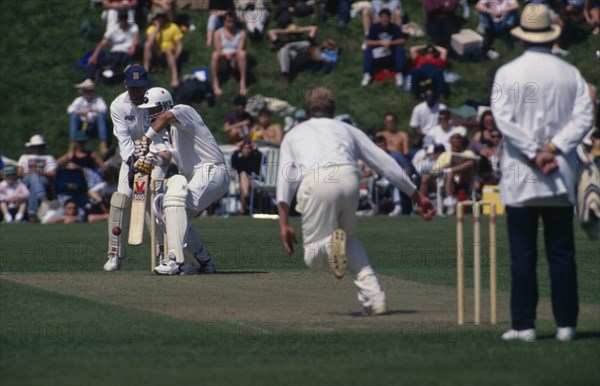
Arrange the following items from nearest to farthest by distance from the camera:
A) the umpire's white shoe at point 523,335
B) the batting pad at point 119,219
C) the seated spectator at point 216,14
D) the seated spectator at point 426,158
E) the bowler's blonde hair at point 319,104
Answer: the umpire's white shoe at point 523,335 < the bowler's blonde hair at point 319,104 < the batting pad at point 119,219 < the seated spectator at point 426,158 < the seated spectator at point 216,14

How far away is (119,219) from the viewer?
1648 centimetres

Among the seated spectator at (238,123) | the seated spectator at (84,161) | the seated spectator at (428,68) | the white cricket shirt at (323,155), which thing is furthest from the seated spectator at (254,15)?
the white cricket shirt at (323,155)

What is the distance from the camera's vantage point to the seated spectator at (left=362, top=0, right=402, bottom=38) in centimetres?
3281

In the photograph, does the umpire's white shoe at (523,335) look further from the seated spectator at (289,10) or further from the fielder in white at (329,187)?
the seated spectator at (289,10)

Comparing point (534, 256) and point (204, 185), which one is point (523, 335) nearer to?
point (534, 256)

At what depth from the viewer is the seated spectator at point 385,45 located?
104 ft

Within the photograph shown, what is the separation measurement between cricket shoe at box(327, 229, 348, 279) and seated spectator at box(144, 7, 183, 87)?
69.2 ft

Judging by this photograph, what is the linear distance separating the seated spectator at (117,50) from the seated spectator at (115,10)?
0.63ft

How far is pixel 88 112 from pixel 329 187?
2000 cm

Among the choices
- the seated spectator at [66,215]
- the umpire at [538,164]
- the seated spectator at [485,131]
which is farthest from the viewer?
the seated spectator at [485,131]

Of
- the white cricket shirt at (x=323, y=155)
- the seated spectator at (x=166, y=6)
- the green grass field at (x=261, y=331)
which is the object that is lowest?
the green grass field at (x=261, y=331)

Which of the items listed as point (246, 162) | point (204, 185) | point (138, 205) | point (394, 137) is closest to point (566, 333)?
point (204, 185)

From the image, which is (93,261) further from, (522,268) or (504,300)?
(522,268)

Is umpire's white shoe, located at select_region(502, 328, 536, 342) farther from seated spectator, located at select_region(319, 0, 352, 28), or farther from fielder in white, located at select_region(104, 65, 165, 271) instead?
seated spectator, located at select_region(319, 0, 352, 28)
